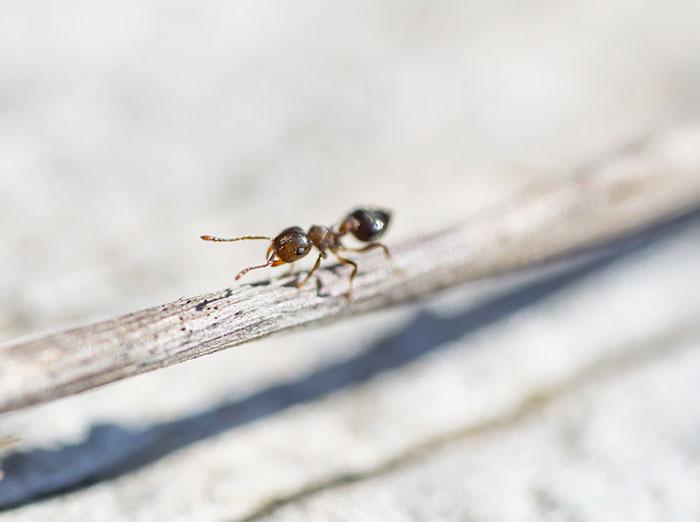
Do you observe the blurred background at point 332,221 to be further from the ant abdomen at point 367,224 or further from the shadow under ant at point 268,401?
the ant abdomen at point 367,224

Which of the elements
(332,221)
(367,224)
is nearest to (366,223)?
(367,224)

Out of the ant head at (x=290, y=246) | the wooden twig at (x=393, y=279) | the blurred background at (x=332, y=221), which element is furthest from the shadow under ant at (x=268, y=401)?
the ant head at (x=290, y=246)

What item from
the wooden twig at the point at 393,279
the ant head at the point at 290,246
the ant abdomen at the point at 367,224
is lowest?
the wooden twig at the point at 393,279

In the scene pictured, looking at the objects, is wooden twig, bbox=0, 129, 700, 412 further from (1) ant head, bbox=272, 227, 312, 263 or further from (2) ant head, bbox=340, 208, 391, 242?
(2) ant head, bbox=340, 208, 391, 242

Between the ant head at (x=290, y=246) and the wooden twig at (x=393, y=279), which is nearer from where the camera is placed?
the wooden twig at (x=393, y=279)

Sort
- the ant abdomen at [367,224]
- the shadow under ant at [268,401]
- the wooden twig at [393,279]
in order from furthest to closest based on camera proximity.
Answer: the ant abdomen at [367,224], the shadow under ant at [268,401], the wooden twig at [393,279]

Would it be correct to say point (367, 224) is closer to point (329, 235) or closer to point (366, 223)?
point (366, 223)

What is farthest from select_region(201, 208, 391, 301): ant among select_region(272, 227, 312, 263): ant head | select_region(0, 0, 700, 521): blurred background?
select_region(0, 0, 700, 521): blurred background
